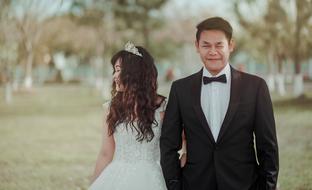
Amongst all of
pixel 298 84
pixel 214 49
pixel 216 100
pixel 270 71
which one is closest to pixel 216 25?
pixel 214 49

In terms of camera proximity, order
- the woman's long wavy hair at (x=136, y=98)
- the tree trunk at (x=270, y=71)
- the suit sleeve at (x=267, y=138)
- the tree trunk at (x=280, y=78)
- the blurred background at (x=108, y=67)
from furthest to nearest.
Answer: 1. the tree trunk at (x=270, y=71)
2. the tree trunk at (x=280, y=78)
3. the blurred background at (x=108, y=67)
4. the woman's long wavy hair at (x=136, y=98)
5. the suit sleeve at (x=267, y=138)

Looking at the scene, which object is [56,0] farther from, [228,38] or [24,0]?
[228,38]

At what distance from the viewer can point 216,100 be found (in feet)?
7.01

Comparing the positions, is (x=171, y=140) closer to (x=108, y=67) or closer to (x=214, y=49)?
(x=214, y=49)

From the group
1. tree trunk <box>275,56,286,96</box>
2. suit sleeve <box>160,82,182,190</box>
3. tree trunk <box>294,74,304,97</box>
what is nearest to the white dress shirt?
suit sleeve <box>160,82,182,190</box>

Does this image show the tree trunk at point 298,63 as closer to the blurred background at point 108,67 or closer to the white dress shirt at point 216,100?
the blurred background at point 108,67

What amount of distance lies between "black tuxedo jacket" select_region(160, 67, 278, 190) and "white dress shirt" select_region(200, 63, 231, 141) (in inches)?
1.4

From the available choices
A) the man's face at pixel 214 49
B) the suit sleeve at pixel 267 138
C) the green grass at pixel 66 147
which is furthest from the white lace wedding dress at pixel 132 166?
the green grass at pixel 66 147

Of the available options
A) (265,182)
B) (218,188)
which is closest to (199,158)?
(218,188)

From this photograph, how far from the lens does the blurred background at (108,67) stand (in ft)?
17.6

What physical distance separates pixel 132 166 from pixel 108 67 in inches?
626

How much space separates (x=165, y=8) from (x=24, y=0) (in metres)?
3.70

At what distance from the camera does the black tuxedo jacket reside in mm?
2062

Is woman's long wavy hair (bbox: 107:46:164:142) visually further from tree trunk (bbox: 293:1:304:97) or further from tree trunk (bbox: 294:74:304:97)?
tree trunk (bbox: 294:74:304:97)
